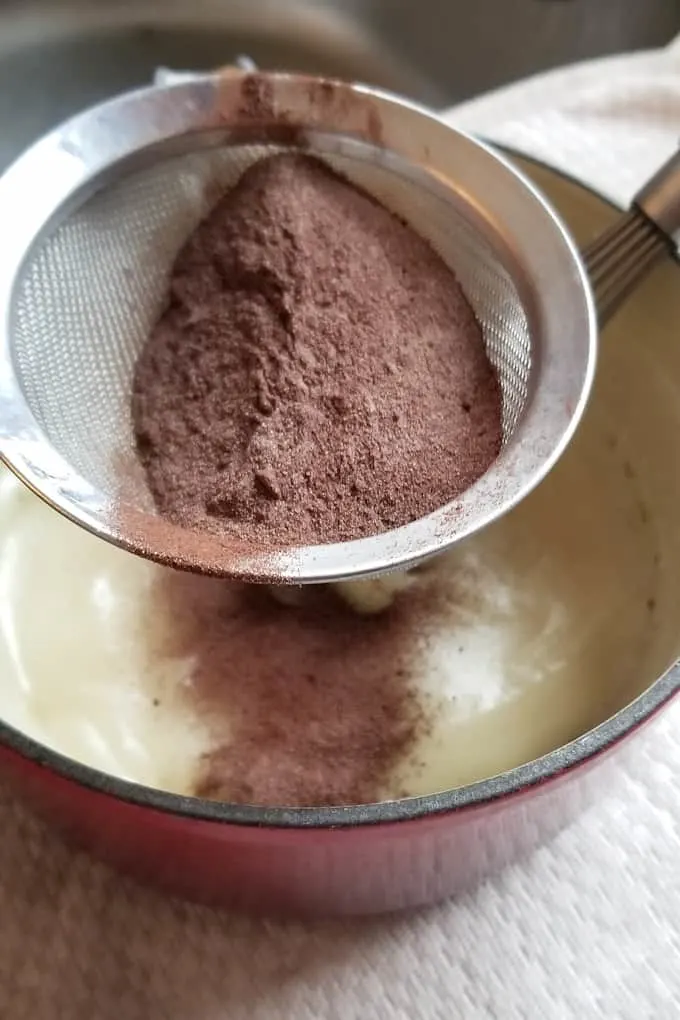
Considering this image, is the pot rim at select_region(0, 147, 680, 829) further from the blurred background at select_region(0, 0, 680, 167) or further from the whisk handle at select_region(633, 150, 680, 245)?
the blurred background at select_region(0, 0, 680, 167)

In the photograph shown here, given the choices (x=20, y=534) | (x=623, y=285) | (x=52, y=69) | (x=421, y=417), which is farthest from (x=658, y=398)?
(x=52, y=69)

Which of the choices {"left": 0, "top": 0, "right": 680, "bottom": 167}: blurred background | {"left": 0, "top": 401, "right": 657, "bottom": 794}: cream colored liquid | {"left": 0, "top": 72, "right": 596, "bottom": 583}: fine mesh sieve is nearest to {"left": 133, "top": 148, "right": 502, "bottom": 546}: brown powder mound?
{"left": 0, "top": 72, "right": 596, "bottom": 583}: fine mesh sieve

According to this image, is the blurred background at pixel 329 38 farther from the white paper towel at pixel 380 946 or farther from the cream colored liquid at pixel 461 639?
the white paper towel at pixel 380 946

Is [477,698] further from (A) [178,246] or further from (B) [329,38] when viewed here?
(B) [329,38]

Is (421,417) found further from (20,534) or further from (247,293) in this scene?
(20,534)

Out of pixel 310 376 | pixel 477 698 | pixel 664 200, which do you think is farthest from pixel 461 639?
pixel 664 200

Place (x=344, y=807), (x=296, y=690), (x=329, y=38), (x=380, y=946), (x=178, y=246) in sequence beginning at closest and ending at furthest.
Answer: (x=344, y=807) → (x=380, y=946) → (x=296, y=690) → (x=178, y=246) → (x=329, y=38)
